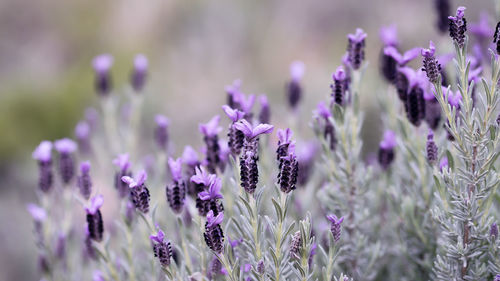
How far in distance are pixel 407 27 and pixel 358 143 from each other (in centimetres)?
323

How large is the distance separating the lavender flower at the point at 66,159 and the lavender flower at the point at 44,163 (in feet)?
0.13

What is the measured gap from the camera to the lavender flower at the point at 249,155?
1.12m

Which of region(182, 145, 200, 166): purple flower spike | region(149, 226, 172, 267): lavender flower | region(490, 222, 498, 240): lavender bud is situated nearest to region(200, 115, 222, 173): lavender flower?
region(182, 145, 200, 166): purple flower spike

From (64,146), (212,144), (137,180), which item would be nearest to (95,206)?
(137,180)

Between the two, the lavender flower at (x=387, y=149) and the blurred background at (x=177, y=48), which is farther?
the blurred background at (x=177, y=48)

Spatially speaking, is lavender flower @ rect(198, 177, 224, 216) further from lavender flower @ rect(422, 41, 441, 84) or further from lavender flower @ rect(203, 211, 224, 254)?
lavender flower @ rect(422, 41, 441, 84)

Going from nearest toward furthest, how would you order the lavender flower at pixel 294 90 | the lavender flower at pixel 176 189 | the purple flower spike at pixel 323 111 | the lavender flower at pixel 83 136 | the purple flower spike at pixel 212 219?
the purple flower spike at pixel 212 219, the lavender flower at pixel 176 189, the purple flower spike at pixel 323 111, the lavender flower at pixel 294 90, the lavender flower at pixel 83 136

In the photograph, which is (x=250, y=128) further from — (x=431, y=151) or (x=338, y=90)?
(x=431, y=151)

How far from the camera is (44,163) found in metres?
1.70

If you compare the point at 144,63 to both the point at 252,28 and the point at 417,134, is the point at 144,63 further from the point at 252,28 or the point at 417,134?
the point at 252,28

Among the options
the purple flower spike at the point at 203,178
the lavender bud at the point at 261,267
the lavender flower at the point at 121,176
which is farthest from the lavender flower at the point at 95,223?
the lavender bud at the point at 261,267

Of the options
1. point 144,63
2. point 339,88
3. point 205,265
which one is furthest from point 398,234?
point 144,63

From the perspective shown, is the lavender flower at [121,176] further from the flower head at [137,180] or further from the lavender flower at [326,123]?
the lavender flower at [326,123]

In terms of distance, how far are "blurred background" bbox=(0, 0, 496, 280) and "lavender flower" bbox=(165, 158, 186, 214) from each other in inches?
100
